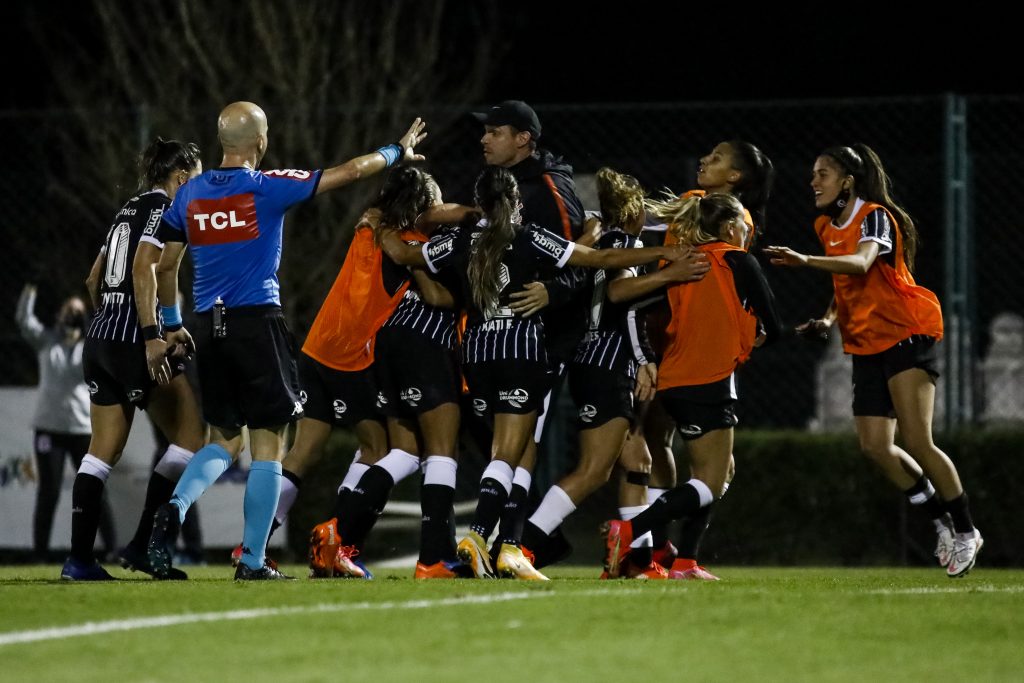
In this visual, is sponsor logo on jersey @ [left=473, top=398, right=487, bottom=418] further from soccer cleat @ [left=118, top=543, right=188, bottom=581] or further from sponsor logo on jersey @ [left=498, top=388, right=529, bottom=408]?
soccer cleat @ [left=118, top=543, right=188, bottom=581]

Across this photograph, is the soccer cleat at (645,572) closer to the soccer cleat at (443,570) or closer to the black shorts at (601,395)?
the black shorts at (601,395)

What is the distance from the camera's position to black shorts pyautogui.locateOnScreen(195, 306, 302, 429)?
7316 millimetres

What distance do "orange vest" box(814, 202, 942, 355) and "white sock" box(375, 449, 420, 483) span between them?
2330mm

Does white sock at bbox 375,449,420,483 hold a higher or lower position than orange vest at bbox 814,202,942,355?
lower

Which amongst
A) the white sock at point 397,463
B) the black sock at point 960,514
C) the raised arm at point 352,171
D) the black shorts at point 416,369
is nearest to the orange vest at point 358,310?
the black shorts at point 416,369

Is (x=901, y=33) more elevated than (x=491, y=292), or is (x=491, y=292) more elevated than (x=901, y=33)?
(x=901, y=33)

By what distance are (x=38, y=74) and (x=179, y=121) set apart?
8.59m

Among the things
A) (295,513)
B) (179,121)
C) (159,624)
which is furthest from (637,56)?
(159,624)

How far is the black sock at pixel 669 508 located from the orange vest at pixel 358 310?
165cm

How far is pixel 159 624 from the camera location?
222 inches

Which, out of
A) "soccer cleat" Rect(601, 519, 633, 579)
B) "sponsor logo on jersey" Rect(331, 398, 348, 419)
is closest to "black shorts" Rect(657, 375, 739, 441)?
"soccer cleat" Rect(601, 519, 633, 579)

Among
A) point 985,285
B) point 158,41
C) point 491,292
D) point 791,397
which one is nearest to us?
point 491,292

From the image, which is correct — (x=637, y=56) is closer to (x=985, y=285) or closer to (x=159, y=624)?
(x=985, y=285)

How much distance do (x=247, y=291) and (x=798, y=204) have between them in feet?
21.9
